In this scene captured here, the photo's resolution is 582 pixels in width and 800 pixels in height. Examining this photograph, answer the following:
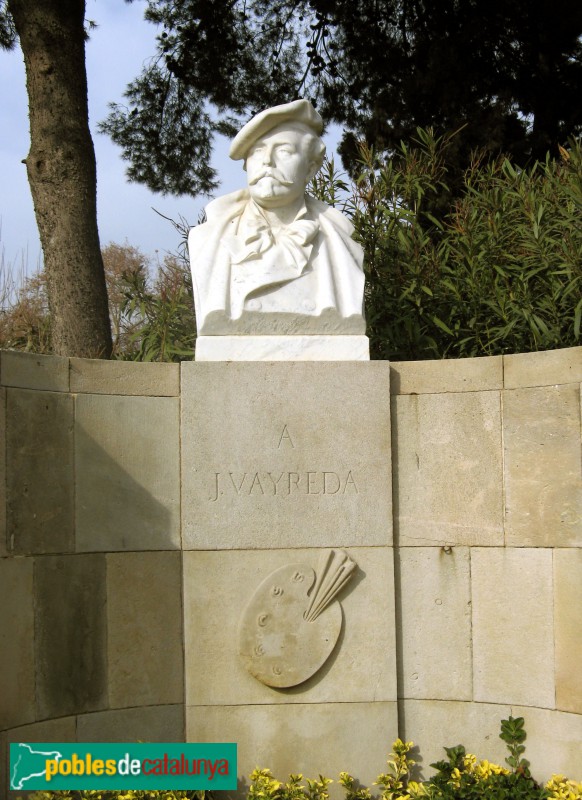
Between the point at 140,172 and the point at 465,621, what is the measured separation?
229 inches

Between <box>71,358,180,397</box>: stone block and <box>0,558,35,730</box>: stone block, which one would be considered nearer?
<box>0,558,35,730</box>: stone block

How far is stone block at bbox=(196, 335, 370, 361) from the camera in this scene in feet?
14.6

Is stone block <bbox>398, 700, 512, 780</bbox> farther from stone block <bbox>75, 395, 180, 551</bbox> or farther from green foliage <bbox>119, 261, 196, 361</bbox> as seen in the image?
green foliage <bbox>119, 261, 196, 361</bbox>

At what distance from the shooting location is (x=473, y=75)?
895 cm

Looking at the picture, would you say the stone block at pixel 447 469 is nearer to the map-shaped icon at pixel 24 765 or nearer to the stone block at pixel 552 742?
the stone block at pixel 552 742

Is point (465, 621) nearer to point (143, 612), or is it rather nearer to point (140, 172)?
point (143, 612)

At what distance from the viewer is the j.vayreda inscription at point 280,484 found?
4.34m

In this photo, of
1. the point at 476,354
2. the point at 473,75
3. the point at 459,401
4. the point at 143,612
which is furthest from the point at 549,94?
the point at 143,612

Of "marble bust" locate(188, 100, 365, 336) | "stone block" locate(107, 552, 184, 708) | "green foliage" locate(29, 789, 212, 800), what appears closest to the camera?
"green foliage" locate(29, 789, 212, 800)

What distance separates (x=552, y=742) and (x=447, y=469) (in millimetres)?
1222

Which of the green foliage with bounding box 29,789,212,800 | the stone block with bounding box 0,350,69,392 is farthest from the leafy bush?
the stone block with bounding box 0,350,69,392

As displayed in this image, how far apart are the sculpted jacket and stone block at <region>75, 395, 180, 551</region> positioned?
1.59 feet

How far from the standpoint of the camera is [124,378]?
4406mm

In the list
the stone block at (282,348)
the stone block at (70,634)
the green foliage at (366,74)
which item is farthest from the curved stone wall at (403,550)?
the green foliage at (366,74)
